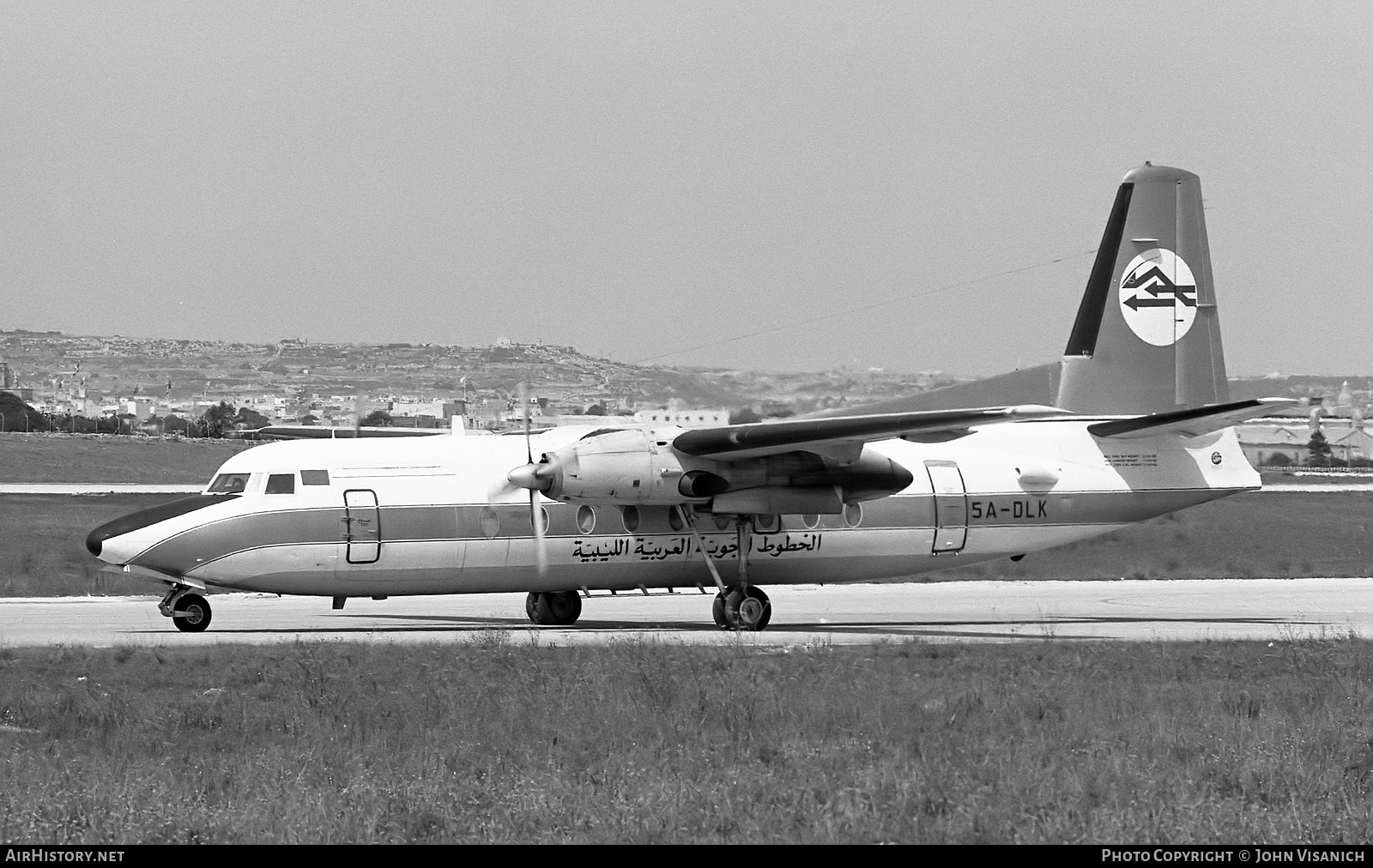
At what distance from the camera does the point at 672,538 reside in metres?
21.7

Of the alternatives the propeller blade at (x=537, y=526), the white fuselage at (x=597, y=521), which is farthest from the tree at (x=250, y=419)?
the propeller blade at (x=537, y=526)

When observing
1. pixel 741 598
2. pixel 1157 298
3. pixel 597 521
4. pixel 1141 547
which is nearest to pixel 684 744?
pixel 597 521

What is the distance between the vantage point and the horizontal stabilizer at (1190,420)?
20375 mm

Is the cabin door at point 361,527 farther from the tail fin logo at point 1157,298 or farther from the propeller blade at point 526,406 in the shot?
the tail fin logo at point 1157,298

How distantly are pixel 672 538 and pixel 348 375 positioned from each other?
674 centimetres

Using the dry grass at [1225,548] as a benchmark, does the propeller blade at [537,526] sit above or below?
above

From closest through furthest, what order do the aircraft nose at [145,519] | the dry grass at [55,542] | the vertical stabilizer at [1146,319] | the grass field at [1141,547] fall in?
the aircraft nose at [145,519] → the vertical stabilizer at [1146,319] → the dry grass at [55,542] → the grass field at [1141,547]

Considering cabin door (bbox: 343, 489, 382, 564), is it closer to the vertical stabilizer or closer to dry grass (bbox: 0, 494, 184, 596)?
dry grass (bbox: 0, 494, 184, 596)

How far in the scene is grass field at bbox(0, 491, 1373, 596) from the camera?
31.3 m

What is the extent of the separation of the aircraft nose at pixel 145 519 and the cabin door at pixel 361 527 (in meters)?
1.56

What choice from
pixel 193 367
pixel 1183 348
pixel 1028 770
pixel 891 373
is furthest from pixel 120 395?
pixel 1028 770

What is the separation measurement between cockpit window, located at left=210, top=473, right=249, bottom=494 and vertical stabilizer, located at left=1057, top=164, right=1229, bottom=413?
13247 millimetres

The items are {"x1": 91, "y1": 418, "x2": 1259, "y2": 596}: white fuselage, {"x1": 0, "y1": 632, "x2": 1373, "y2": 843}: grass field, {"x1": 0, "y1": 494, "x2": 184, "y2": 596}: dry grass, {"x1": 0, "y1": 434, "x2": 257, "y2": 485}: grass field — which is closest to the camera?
{"x1": 0, "y1": 632, "x2": 1373, "y2": 843}: grass field

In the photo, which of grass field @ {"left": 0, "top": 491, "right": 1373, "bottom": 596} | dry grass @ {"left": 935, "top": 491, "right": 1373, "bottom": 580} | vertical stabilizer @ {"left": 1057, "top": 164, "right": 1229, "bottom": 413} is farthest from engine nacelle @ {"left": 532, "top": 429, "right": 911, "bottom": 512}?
dry grass @ {"left": 935, "top": 491, "right": 1373, "bottom": 580}
